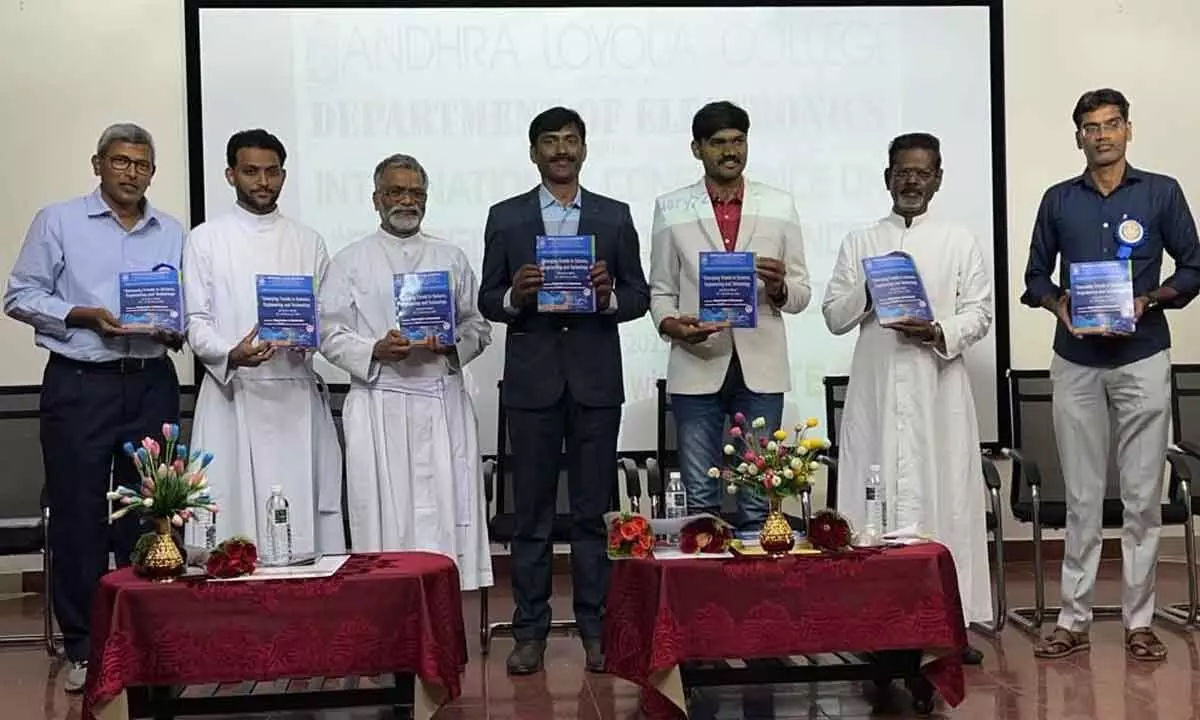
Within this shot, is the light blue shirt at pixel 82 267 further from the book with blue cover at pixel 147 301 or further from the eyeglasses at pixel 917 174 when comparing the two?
the eyeglasses at pixel 917 174

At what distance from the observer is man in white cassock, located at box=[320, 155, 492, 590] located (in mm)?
4836

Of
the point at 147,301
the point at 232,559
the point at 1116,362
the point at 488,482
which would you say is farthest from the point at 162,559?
the point at 1116,362

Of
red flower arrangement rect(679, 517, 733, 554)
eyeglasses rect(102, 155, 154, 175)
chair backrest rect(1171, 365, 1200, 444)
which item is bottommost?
red flower arrangement rect(679, 517, 733, 554)

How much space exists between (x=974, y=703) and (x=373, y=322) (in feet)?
8.20

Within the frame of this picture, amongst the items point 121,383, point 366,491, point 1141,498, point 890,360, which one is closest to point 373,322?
point 366,491

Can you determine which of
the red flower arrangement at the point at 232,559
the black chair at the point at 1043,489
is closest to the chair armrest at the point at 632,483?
the black chair at the point at 1043,489

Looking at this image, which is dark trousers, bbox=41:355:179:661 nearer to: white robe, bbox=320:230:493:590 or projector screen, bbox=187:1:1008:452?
white robe, bbox=320:230:493:590

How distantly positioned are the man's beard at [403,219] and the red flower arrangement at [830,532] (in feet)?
6.32

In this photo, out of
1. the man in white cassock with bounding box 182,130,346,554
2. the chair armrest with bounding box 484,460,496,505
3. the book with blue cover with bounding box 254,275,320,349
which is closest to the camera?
the book with blue cover with bounding box 254,275,320,349

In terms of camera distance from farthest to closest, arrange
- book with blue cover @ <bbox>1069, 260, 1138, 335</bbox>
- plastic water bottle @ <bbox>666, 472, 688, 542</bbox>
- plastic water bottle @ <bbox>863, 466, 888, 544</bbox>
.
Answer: book with blue cover @ <bbox>1069, 260, 1138, 335</bbox>, plastic water bottle @ <bbox>666, 472, 688, 542</bbox>, plastic water bottle @ <bbox>863, 466, 888, 544</bbox>

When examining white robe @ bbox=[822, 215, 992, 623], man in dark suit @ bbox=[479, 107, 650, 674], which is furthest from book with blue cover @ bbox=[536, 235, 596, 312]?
white robe @ bbox=[822, 215, 992, 623]

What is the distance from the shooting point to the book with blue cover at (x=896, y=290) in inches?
183

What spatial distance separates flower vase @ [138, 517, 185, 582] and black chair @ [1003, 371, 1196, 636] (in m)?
3.33

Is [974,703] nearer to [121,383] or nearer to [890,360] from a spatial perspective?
[890,360]
